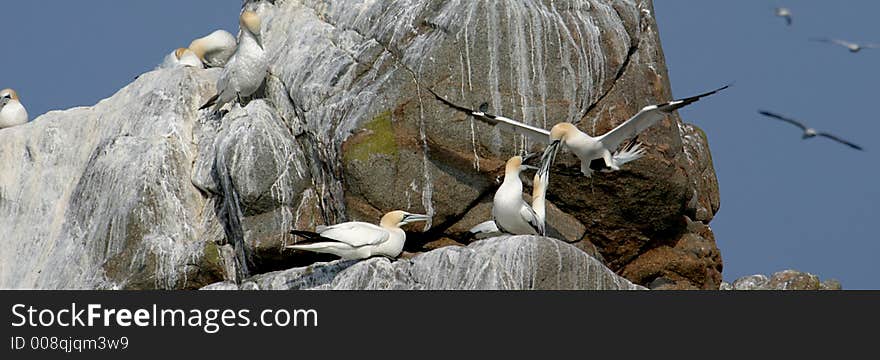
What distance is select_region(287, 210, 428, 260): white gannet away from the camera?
27750 millimetres

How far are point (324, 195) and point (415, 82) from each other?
175cm

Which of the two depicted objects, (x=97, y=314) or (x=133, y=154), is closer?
(x=97, y=314)

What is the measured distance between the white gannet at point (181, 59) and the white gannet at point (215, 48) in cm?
14

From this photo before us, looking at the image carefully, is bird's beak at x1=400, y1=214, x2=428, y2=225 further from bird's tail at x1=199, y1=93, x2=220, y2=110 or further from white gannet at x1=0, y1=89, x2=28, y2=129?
white gannet at x1=0, y1=89, x2=28, y2=129

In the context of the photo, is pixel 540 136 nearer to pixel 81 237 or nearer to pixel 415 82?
pixel 415 82

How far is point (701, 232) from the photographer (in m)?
32.4

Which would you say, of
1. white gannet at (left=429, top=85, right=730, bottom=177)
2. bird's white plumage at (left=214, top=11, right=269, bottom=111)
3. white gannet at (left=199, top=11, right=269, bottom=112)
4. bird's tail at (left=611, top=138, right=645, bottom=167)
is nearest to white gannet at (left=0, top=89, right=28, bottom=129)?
white gannet at (left=199, top=11, right=269, bottom=112)

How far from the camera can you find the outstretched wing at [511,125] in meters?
30.1

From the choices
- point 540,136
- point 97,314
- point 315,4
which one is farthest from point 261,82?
point 97,314

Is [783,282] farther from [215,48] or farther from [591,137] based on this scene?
[215,48]

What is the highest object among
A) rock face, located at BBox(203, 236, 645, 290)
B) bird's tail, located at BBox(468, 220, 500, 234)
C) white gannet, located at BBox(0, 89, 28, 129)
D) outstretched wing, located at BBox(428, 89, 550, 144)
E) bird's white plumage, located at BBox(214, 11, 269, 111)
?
white gannet, located at BBox(0, 89, 28, 129)

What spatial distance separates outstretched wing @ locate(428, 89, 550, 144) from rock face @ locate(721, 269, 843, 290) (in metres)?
3.25

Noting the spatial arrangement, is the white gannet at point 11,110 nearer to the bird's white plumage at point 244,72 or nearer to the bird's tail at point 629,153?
the bird's white plumage at point 244,72

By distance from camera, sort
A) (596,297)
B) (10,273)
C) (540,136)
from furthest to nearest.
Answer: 1. (10,273)
2. (540,136)
3. (596,297)
